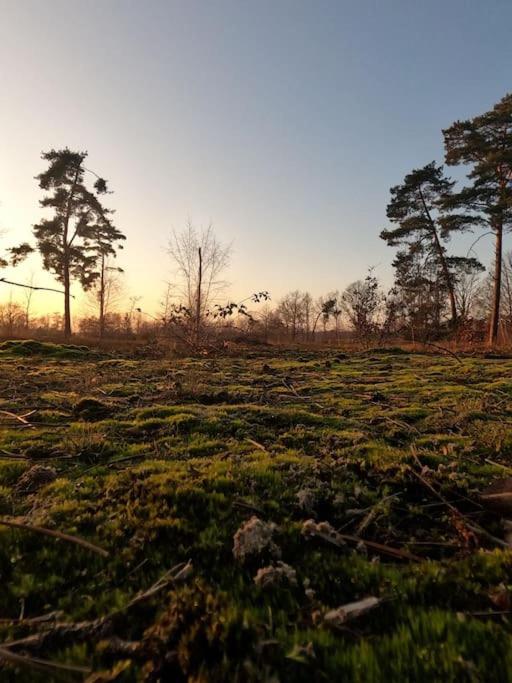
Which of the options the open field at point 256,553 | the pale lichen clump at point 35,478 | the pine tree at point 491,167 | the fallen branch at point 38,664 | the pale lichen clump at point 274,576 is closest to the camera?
the fallen branch at point 38,664

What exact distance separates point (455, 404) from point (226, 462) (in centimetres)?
479

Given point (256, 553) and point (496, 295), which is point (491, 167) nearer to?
point (496, 295)

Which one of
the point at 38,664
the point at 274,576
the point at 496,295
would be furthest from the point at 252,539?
the point at 496,295

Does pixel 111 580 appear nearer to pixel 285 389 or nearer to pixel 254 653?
pixel 254 653

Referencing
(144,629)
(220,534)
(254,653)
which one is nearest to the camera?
(254,653)

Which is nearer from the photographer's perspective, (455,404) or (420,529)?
(420,529)

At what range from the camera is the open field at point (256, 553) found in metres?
1.63

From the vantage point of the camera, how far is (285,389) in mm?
9172

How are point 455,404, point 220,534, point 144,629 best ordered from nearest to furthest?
point 144,629
point 220,534
point 455,404

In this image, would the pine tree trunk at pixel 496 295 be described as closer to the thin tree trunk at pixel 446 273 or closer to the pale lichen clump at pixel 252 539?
the thin tree trunk at pixel 446 273

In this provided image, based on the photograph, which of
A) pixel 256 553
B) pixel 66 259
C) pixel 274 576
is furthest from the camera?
pixel 66 259

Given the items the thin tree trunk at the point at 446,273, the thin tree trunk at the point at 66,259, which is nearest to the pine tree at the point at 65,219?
the thin tree trunk at the point at 66,259

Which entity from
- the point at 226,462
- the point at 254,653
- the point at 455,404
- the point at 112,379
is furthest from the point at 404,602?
the point at 112,379

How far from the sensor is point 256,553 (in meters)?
2.40
